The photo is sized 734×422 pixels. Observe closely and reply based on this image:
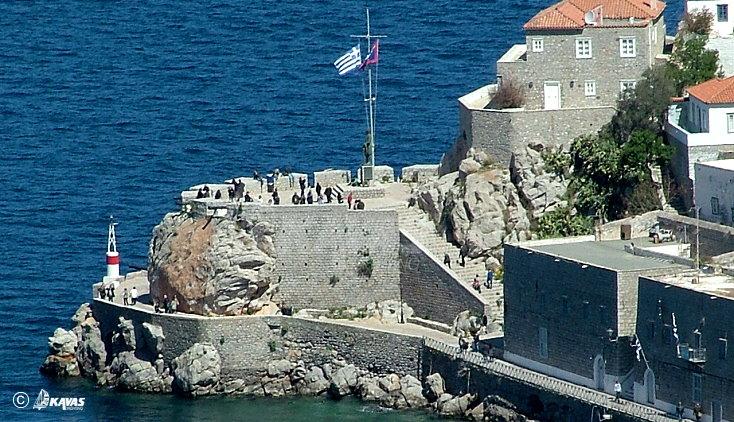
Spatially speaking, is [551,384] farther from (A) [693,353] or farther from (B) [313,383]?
(B) [313,383]

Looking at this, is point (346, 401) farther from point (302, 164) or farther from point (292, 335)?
point (302, 164)

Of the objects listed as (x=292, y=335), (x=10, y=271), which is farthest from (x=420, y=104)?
(x=292, y=335)

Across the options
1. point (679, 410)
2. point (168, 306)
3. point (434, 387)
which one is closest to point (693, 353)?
point (679, 410)

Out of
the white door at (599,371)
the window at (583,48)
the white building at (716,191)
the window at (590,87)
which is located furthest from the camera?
the window at (590,87)

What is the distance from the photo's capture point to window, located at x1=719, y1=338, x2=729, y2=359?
113m

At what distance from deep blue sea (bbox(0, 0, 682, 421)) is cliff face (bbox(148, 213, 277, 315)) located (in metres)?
4.04

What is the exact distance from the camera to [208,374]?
12900cm

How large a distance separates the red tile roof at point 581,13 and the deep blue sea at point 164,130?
1637 cm

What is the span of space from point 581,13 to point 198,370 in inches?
744

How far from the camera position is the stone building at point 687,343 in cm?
11325

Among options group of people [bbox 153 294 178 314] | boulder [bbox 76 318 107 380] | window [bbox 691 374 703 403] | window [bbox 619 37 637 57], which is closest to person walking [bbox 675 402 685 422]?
window [bbox 691 374 703 403]

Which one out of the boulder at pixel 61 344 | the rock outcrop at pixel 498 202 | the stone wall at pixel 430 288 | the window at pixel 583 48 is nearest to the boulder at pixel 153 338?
the boulder at pixel 61 344

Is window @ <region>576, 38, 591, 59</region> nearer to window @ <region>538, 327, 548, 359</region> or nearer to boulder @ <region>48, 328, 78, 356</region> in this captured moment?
window @ <region>538, 327, 548, 359</region>

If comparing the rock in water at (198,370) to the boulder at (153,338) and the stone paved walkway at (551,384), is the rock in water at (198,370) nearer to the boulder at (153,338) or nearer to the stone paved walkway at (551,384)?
the boulder at (153,338)
